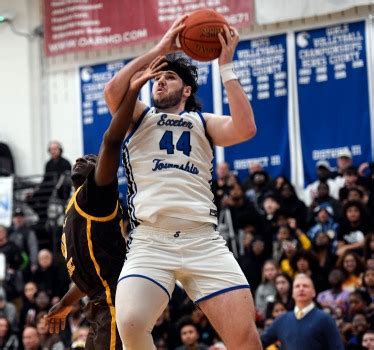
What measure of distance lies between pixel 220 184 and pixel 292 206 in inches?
59.5

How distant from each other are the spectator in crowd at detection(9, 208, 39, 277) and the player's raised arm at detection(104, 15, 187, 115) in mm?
11454

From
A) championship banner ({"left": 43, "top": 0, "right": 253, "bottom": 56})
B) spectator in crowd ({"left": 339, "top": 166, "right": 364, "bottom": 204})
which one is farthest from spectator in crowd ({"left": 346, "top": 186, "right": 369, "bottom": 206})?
championship banner ({"left": 43, "top": 0, "right": 253, "bottom": 56})

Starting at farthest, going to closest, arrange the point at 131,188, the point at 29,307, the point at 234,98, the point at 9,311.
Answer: the point at 9,311
the point at 29,307
the point at 131,188
the point at 234,98

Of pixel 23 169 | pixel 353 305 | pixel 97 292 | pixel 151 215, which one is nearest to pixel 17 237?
pixel 23 169

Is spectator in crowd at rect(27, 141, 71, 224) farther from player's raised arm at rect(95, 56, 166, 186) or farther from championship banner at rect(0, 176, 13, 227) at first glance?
player's raised arm at rect(95, 56, 166, 186)

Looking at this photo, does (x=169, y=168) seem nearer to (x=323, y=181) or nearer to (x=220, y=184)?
(x=323, y=181)

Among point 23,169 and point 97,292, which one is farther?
point 23,169

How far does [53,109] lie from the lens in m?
23.1

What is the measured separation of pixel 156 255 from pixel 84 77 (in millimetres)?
15857

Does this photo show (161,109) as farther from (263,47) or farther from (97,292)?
(263,47)

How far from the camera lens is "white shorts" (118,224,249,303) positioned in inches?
289

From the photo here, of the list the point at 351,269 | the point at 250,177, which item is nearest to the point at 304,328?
the point at 351,269

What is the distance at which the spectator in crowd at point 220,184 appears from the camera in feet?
59.4

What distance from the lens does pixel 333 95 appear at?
65.9 ft
